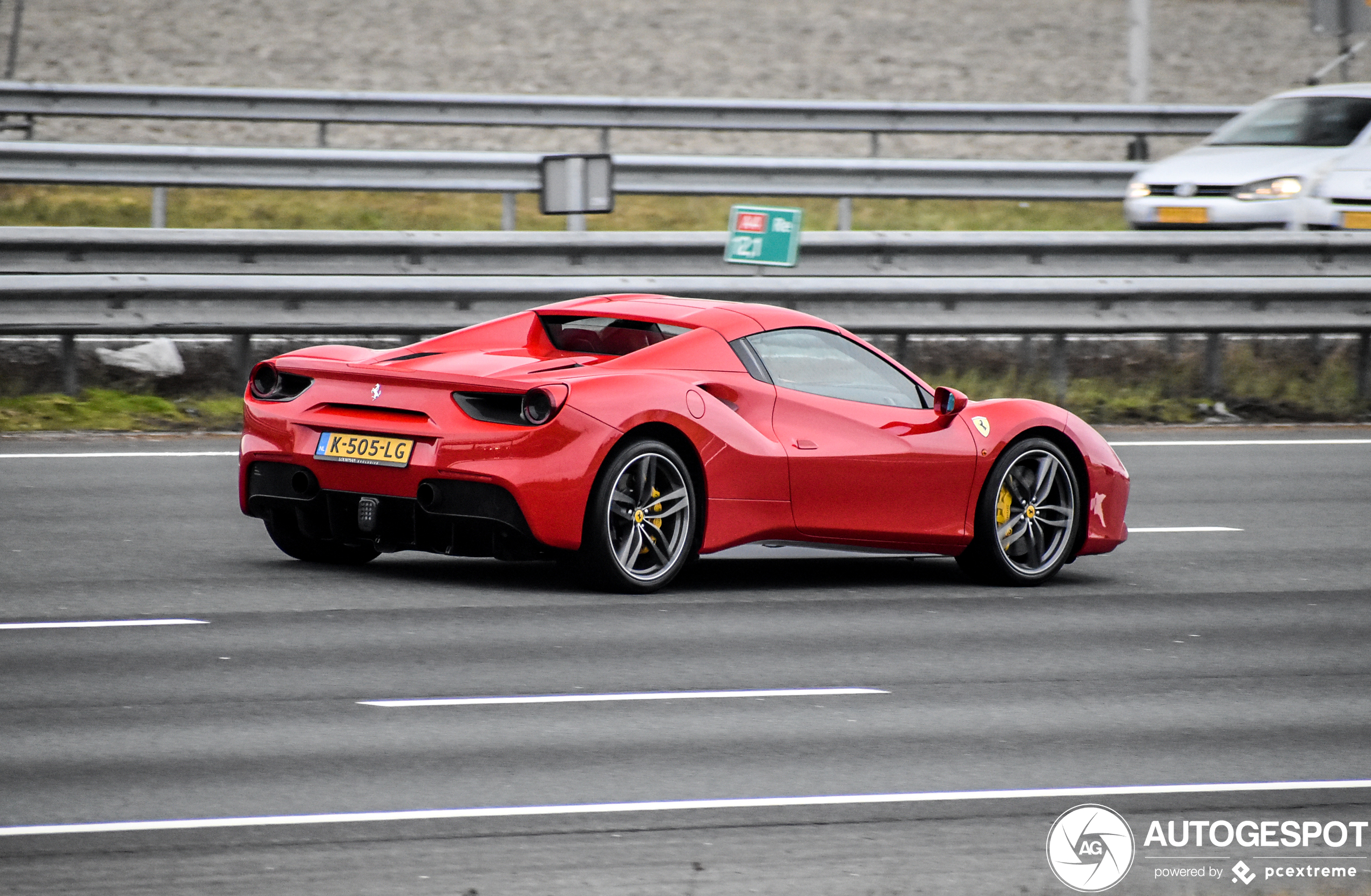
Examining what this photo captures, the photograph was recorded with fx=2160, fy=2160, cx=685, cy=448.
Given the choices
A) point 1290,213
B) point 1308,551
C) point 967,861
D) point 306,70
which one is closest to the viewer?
point 967,861

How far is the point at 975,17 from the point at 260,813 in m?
25.9

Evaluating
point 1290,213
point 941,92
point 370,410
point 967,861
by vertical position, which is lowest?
point 967,861

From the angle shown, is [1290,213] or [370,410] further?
[1290,213]

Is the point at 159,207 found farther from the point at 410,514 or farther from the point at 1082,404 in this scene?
the point at 410,514

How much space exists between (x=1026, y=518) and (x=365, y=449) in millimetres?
3037

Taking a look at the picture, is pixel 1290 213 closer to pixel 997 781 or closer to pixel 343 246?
pixel 343 246

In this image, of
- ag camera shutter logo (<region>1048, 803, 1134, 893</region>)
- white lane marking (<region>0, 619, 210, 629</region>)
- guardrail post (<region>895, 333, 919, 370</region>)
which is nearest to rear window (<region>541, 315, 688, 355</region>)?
white lane marking (<region>0, 619, 210, 629</region>)

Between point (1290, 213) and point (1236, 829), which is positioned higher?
point (1290, 213)

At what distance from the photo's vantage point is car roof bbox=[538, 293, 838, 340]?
8945mm

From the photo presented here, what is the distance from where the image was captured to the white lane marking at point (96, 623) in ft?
25.9

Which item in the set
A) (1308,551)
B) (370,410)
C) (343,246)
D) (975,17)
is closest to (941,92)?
(975,17)

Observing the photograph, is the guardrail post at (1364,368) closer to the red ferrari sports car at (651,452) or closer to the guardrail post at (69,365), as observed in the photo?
the red ferrari sports car at (651,452)

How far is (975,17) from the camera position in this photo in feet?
98.3

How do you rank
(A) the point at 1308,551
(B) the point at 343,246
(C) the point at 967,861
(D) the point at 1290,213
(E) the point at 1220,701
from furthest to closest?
(D) the point at 1290,213
(B) the point at 343,246
(A) the point at 1308,551
(E) the point at 1220,701
(C) the point at 967,861
